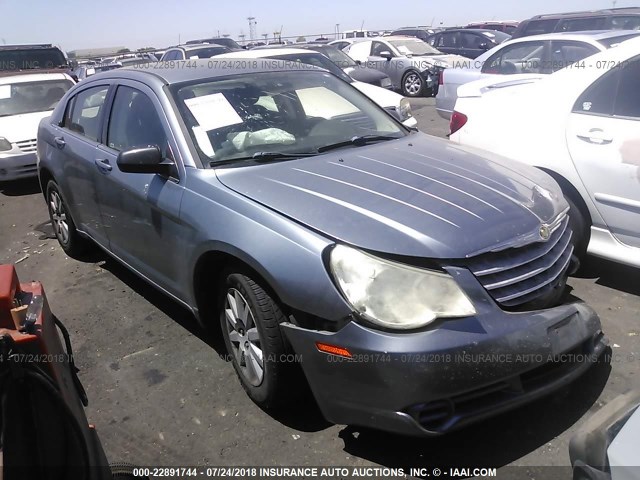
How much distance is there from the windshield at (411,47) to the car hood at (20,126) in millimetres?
9601

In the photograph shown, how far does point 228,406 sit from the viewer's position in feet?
9.73

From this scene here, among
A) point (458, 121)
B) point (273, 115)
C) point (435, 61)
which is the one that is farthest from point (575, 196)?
point (435, 61)

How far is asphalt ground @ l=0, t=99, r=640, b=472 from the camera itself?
2566 mm

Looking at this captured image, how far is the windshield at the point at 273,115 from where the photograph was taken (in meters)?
3.26

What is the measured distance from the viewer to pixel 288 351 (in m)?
2.57

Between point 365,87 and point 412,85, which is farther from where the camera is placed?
point 412,85

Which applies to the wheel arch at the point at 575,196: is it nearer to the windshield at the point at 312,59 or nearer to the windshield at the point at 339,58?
the windshield at the point at 312,59

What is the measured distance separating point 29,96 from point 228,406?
7869 mm

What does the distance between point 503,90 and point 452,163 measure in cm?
169

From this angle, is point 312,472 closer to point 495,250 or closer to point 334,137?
point 495,250

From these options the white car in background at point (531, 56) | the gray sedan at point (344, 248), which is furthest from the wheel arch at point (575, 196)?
the white car in background at point (531, 56)

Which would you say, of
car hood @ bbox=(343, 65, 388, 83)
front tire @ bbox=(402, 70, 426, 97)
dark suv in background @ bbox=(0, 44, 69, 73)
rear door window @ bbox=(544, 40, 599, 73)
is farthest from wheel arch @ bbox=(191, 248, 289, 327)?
front tire @ bbox=(402, 70, 426, 97)

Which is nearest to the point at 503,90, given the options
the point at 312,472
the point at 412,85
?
the point at 312,472

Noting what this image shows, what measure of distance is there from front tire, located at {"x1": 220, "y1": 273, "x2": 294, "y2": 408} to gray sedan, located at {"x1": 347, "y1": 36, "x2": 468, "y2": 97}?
11.2 m
